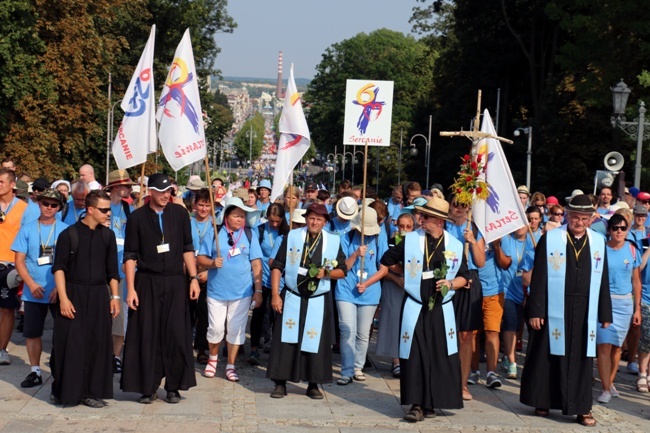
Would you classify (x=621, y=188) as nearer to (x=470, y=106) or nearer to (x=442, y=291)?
(x=442, y=291)

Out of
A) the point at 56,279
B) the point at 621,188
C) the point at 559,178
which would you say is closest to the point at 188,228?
the point at 56,279

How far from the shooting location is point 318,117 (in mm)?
96875

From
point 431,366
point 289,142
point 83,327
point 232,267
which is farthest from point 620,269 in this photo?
point 83,327

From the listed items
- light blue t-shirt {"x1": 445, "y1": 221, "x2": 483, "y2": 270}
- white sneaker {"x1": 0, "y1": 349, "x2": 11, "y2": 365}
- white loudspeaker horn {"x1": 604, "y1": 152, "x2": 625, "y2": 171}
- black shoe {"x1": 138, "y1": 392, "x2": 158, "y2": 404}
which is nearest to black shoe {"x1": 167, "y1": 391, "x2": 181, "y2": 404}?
black shoe {"x1": 138, "y1": 392, "x2": 158, "y2": 404}

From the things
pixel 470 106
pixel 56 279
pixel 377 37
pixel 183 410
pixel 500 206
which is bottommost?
pixel 183 410

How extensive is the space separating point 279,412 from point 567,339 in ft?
8.13

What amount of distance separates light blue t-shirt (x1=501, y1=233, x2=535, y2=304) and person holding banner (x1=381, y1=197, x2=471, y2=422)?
1806mm

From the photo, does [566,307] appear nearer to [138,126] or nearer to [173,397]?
[173,397]

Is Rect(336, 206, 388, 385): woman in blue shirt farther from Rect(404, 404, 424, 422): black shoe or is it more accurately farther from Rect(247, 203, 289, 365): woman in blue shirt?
Rect(404, 404, 424, 422): black shoe

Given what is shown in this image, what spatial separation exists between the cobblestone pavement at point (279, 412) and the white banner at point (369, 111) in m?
2.78

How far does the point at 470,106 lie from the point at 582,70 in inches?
569

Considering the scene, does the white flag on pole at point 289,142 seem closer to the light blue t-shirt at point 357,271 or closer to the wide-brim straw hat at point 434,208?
the light blue t-shirt at point 357,271

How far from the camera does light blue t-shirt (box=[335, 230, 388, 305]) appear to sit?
1092 centimetres

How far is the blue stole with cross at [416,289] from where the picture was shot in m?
9.18
